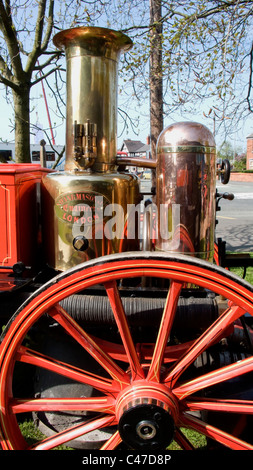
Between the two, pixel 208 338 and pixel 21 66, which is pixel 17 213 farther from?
pixel 21 66

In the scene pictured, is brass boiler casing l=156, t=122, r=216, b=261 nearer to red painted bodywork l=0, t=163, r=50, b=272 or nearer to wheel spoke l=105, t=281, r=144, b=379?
wheel spoke l=105, t=281, r=144, b=379

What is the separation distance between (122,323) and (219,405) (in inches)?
19.5

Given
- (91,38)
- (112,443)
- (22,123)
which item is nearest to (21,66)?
(22,123)

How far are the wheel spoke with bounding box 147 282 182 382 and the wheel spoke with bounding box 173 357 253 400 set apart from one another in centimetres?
11

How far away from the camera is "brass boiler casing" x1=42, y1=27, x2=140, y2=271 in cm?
191

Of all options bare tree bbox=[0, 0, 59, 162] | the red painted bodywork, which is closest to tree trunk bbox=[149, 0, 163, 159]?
bare tree bbox=[0, 0, 59, 162]

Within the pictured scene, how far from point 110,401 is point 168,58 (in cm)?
411

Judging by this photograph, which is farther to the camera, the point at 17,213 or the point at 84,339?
the point at 17,213

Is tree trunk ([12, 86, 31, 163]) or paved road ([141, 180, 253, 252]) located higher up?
tree trunk ([12, 86, 31, 163])

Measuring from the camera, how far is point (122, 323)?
4.69ft

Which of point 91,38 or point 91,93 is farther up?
point 91,38

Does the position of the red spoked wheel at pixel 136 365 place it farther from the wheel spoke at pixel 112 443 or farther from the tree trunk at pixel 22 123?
the tree trunk at pixel 22 123
